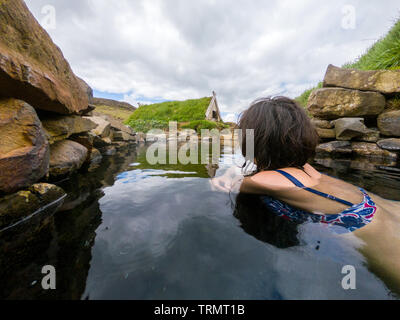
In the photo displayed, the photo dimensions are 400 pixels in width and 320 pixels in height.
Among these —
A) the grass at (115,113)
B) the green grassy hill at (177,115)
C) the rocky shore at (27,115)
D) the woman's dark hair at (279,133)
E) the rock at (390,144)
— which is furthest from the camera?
the grass at (115,113)

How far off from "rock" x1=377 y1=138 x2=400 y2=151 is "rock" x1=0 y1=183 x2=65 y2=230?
7.75 meters

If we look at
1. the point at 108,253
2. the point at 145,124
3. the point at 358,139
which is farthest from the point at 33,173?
the point at 145,124

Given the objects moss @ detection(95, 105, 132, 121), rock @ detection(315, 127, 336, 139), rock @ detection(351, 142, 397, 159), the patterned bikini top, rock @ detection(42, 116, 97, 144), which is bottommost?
the patterned bikini top

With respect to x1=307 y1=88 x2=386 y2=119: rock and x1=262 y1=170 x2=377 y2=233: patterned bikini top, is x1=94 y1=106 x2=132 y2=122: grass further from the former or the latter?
x1=262 y1=170 x2=377 y2=233: patterned bikini top

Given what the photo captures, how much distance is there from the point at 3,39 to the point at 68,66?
4.94 ft

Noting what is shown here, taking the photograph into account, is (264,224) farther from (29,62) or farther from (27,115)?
(29,62)

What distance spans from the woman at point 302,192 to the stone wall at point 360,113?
15.4ft

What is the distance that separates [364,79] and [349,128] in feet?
5.87

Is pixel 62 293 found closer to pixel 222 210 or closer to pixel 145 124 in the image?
pixel 222 210

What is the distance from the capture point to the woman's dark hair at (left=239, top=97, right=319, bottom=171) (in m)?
1.66

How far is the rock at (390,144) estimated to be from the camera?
4509mm

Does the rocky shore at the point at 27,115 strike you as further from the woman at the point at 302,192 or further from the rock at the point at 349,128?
the rock at the point at 349,128

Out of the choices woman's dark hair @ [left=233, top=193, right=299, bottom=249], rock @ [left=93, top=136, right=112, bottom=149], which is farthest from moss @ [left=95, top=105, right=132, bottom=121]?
woman's dark hair @ [left=233, top=193, right=299, bottom=249]

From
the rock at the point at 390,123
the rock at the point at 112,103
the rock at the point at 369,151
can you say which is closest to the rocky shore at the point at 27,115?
the rock at the point at 369,151
